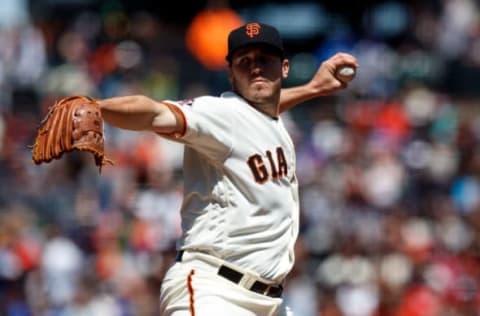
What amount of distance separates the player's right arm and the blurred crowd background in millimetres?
4915

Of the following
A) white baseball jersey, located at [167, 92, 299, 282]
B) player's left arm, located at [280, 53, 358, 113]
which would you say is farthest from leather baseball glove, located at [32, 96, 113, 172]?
player's left arm, located at [280, 53, 358, 113]

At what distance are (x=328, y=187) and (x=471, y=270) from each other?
2.03 meters

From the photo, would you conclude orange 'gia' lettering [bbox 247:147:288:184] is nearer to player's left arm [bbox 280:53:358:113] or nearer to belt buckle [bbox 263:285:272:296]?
belt buckle [bbox 263:285:272:296]

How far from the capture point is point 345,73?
21.0 ft

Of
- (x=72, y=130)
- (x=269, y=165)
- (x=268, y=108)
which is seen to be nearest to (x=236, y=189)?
(x=269, y=165)

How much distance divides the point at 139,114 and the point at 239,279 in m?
0.93

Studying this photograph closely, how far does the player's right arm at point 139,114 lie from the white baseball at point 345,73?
1.44 meters

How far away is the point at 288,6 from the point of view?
1850 centimetres

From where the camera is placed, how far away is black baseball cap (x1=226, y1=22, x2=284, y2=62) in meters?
5.54

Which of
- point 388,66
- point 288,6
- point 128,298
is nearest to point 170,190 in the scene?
point 128,298

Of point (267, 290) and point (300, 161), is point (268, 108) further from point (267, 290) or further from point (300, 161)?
point (300, 161)

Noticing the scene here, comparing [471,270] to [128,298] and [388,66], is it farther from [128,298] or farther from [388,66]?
[388,66]

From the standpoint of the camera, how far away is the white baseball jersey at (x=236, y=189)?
17.8 ft

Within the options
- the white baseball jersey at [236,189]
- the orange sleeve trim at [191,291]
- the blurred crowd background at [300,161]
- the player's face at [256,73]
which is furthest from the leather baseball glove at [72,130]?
the blurred crowd background at [300,161]
